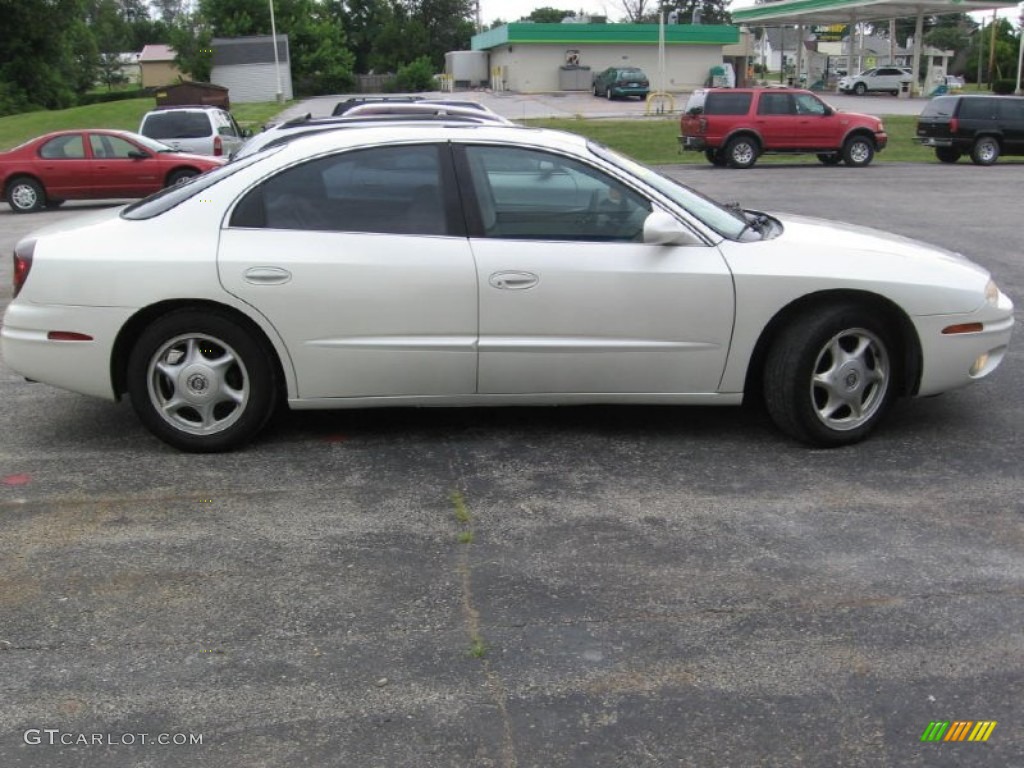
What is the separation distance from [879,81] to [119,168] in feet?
172

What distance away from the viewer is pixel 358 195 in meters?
5.06

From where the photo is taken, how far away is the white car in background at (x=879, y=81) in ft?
197

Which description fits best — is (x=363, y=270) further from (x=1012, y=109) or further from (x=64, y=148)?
(x=1012, y=109)

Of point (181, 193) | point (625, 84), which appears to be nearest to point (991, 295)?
point (181, 193)

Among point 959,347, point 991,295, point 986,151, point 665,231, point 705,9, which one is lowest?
point 986,151

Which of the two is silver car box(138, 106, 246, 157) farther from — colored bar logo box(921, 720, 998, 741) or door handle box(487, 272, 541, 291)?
colored bar logo box(921, 720, 998, 741)

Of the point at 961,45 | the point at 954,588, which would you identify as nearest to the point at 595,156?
the point at 954,588

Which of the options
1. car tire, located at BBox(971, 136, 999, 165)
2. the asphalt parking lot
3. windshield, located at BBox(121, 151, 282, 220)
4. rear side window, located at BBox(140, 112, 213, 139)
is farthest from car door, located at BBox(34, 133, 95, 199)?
car tire, located at BBox(971, 136, 999, 165)

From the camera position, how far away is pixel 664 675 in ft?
10.6

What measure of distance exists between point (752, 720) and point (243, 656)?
61.6 inches

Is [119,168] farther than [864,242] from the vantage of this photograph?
Yes

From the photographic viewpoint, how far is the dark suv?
2597 cm

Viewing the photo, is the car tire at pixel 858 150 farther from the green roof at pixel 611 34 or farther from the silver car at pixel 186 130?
the green roof at pixel 611 34

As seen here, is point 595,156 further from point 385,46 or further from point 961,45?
point 961,45
